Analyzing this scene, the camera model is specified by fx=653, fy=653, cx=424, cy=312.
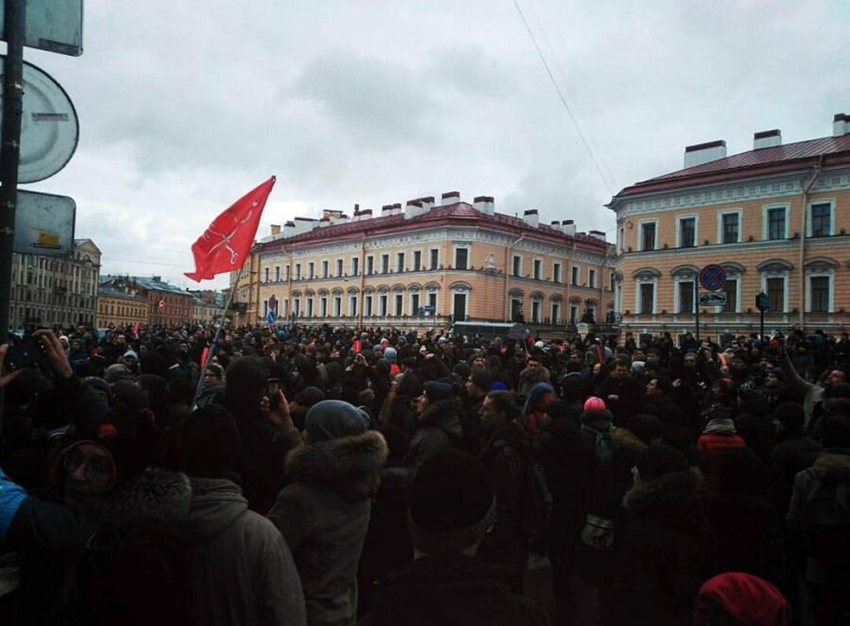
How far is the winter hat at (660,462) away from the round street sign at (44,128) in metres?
3.29

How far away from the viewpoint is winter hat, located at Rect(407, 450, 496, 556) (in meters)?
1.99

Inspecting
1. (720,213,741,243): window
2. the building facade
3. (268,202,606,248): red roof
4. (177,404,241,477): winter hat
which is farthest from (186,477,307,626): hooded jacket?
the building facade

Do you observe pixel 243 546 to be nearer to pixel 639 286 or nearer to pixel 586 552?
pixel 586 552

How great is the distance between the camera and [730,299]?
33.7 meters

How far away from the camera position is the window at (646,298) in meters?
36.8

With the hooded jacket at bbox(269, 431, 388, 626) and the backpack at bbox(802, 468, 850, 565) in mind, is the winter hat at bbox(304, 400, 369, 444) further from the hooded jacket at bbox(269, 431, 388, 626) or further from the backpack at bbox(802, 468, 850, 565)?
the backpack at bbox(802, 468, 850, 565)

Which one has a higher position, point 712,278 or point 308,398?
point 712,278

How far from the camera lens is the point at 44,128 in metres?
2.87

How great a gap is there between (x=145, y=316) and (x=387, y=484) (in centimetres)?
13216

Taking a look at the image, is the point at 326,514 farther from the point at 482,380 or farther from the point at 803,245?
the point at 803,245

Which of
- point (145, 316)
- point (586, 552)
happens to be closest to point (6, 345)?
point (586, 552)

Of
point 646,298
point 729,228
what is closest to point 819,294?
point 729,228

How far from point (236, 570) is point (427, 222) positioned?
47.9 m

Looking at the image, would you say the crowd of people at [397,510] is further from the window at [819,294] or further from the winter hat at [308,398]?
the window at [819,294]
